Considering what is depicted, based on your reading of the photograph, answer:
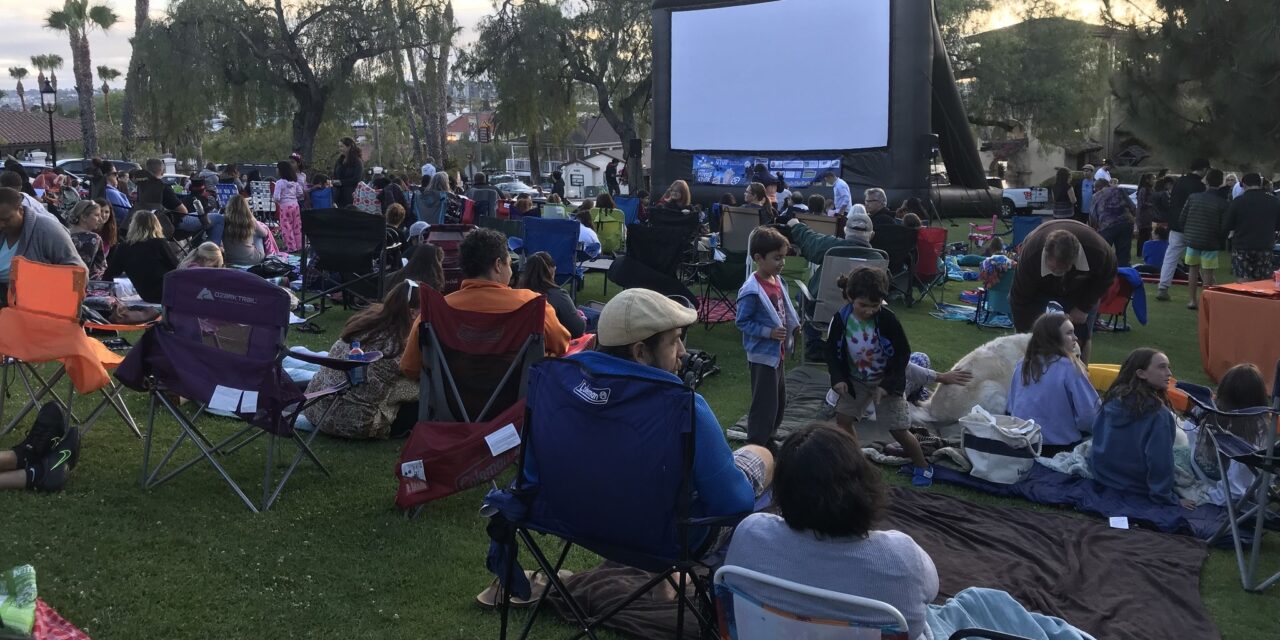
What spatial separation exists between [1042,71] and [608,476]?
106 ft

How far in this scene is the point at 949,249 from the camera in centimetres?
1396

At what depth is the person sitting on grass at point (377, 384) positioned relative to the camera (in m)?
4.71

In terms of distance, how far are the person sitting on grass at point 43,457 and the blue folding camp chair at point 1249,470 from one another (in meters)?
4.39

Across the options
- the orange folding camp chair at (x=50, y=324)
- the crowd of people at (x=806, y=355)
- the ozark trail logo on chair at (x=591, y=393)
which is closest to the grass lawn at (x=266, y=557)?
the crowd of people at (x=806, y=355)

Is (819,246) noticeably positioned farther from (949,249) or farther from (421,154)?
(421,154)

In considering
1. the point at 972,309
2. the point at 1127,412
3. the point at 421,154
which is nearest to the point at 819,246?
the point at 972,309

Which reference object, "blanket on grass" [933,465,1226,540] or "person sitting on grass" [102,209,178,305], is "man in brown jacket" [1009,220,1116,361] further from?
"person sitting on grass" [102,209,178,305]

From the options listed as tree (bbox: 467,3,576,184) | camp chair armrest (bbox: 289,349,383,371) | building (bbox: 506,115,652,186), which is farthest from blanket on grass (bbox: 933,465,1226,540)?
building (bbox: 506,115,652,186)

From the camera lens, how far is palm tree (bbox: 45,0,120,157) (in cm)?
2789

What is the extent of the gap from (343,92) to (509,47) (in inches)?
196

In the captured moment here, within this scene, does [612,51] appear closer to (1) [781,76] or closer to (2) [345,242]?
(1) [781,76]

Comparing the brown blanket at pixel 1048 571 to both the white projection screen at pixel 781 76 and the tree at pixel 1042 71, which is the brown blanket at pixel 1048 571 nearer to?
the white projection screen at pixel 781 76

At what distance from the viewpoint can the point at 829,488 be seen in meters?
2.00

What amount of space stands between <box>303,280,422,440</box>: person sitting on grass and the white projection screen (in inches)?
537
